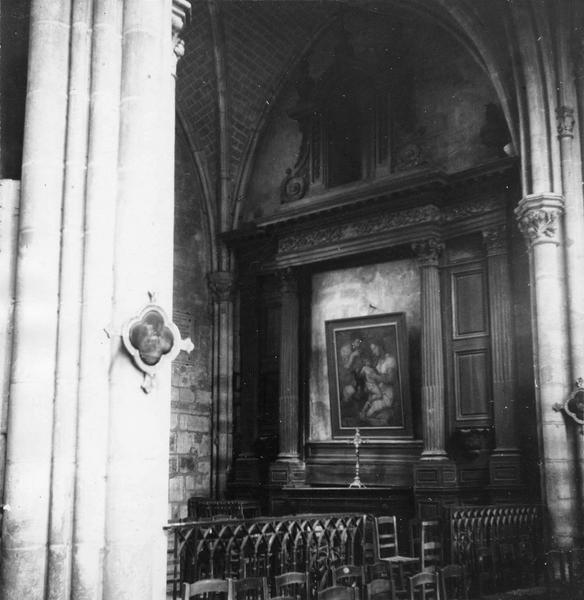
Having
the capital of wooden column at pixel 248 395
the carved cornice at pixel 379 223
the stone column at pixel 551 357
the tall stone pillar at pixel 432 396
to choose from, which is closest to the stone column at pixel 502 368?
the carved cornice at pixel 379 223

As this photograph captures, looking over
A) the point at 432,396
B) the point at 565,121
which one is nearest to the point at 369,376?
the point at 432,396

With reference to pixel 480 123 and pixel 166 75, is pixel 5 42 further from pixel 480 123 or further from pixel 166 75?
pixel 480 123

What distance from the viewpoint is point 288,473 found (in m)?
12.3

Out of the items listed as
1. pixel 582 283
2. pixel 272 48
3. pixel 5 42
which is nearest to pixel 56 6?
pixel 5 42

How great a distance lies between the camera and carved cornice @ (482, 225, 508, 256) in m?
10.9

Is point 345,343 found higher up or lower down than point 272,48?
lower down

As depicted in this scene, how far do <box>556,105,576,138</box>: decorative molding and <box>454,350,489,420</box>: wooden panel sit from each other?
A: 2841 millimetres

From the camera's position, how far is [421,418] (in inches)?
452

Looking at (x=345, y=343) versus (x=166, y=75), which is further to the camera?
(x=345, y=343)

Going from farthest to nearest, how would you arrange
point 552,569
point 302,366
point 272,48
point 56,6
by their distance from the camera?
point 272,48 → point 302,366 → point 552,569 → point 56,6

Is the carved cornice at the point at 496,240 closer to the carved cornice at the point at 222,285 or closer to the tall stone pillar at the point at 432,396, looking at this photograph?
the tall stone pillar at the point at 432,396

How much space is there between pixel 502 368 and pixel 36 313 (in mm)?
6546

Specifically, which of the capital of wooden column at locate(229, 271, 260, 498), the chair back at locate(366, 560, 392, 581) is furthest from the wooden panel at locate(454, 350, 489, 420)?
the chair back at locate(366, 560, 392, 581)

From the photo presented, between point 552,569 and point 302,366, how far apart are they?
5272mm
